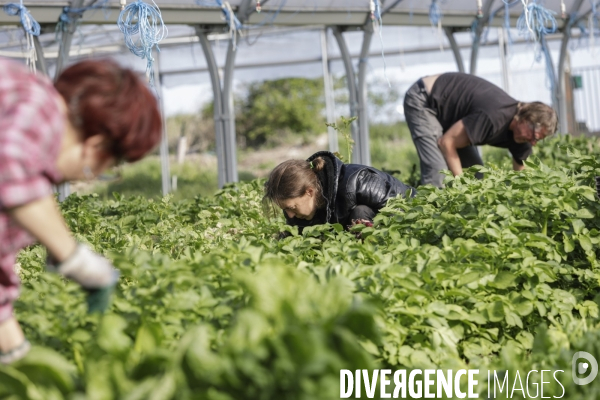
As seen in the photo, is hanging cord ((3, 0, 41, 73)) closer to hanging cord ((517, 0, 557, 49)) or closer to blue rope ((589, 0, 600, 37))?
hanging cord ((517, 0, 557, 49))

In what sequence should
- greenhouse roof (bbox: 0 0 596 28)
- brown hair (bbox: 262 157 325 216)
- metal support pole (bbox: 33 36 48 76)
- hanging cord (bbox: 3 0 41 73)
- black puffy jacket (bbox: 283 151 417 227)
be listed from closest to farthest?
1. brown hair (bbox: 262 157 325 216)
2. black puffy jacket (bbox: 283 151 417 227)
3. hanging cord (bbox: 3 0 41 73)
4. metal support pole (bbox: 33 36 48 76)
5. greenhouse roof (bbox: 0 0 596 28)

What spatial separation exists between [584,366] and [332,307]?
774 millimetres

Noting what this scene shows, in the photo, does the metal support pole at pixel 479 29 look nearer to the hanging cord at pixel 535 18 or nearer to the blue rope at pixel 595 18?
the blue rope at pixel 595 18

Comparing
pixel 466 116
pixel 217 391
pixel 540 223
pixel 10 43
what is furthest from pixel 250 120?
pixel 217 391

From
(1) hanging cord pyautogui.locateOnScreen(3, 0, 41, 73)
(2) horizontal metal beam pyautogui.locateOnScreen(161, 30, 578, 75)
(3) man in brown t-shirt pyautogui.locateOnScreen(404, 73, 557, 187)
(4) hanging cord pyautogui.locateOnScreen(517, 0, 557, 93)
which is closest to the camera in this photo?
(3) man in brown t-shirt pyautogui.locateOnScreen(404, 73, 557, 187)

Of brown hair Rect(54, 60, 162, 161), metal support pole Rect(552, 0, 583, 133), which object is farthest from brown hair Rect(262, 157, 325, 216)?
metal support pole Rect(552, 0, 583, 133)

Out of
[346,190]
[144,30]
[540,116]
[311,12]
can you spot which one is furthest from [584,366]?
[311,12]

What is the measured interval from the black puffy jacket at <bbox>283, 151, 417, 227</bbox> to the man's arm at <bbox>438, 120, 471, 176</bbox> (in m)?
1.09

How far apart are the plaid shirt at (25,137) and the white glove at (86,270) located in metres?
0.16

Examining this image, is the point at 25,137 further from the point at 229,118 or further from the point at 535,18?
the point at 535,18

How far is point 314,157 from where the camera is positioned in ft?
12.1

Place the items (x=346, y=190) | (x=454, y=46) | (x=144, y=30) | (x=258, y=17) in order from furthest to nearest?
(x=454, y=46) < (x=258, y=17) < (x=144, y=30) < (x=346, y=190)

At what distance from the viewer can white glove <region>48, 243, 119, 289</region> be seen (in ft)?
5.12

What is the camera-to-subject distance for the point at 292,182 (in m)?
3.39
